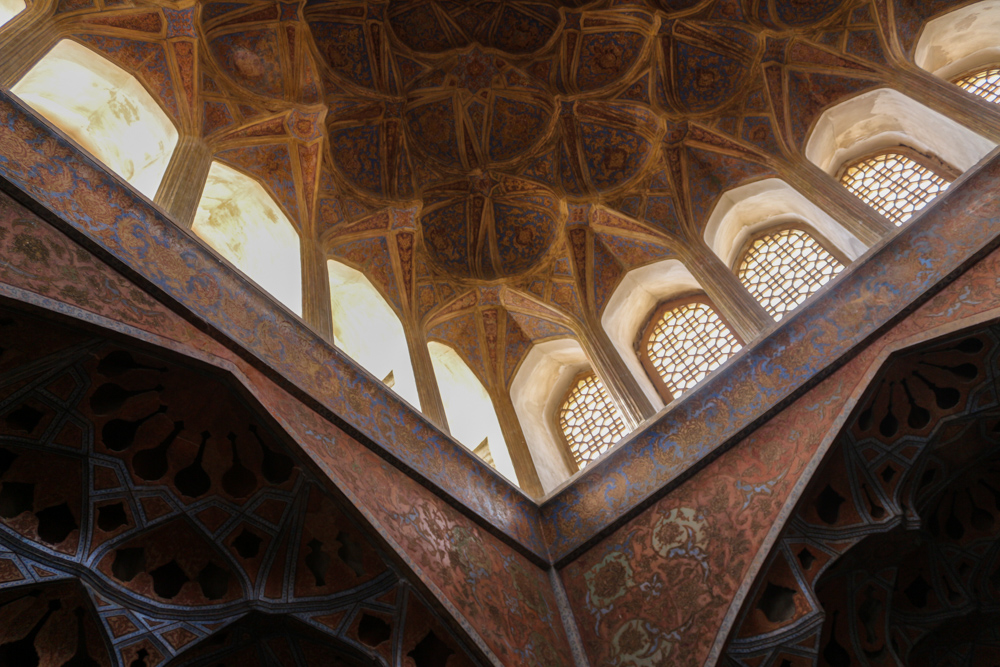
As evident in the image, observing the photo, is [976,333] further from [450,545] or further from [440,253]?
[440,253]

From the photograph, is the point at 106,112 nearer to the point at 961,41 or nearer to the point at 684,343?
the point at 684,343

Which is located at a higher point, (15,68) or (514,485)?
(15,68)

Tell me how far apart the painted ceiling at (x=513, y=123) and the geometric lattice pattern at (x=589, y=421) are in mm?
787

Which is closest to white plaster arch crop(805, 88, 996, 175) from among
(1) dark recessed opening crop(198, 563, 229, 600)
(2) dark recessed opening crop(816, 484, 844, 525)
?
(2) dark recessed opening crop(816, 484, 844, 525)

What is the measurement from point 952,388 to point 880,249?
4.34 feet

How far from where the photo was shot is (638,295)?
10.6 meters

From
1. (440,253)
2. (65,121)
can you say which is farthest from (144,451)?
(440,253)

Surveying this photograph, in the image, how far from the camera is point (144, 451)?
230 inches

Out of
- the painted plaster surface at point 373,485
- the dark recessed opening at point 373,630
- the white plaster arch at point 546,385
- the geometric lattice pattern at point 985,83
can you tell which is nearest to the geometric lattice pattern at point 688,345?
the white plaster arch at point 546,385

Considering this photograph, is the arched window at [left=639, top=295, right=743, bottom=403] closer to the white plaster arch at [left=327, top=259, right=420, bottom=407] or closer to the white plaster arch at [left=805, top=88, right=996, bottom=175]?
the white plaster arch at [left=805, top=88, right=996, bottom=175]

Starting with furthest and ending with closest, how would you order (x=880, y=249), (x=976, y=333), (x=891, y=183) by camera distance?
(x=891, y=183) < (x=880, y=249) < (x=976, y=333)

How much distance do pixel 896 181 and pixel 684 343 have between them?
9.25 ft

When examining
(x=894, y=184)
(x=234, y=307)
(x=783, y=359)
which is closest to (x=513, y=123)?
(x=894, y=184)

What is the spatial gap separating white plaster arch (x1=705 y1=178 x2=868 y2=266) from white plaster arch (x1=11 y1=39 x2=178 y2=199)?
6163 mm
